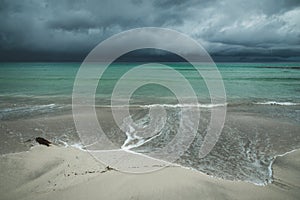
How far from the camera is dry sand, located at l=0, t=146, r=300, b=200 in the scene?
4.09 m

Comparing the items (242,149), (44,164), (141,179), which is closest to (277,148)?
(242,149)

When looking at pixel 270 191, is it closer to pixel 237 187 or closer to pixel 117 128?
pixel 237 187

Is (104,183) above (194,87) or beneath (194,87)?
beneath

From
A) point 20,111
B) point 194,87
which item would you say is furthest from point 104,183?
point 194,87

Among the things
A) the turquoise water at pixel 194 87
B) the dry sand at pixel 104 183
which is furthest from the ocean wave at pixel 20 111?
the dry sand at pixel 104 183

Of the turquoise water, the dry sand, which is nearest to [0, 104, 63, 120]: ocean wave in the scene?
the turquoise water

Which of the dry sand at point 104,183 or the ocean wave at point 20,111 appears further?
the ocean wave at point 20,111

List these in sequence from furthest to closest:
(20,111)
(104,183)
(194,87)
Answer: (194,87)
(20,111)
(104,183)

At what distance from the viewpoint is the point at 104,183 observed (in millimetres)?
4410

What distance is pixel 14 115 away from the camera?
1268 cm

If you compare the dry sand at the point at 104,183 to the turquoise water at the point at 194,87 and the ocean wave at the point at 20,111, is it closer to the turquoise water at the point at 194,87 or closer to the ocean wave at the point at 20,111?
the ocean wave at the point at 20,111

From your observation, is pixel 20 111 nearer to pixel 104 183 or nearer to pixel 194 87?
pixel 104 183

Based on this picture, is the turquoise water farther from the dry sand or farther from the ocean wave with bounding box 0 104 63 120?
the dry sand

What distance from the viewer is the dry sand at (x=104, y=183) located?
13.4 feet
